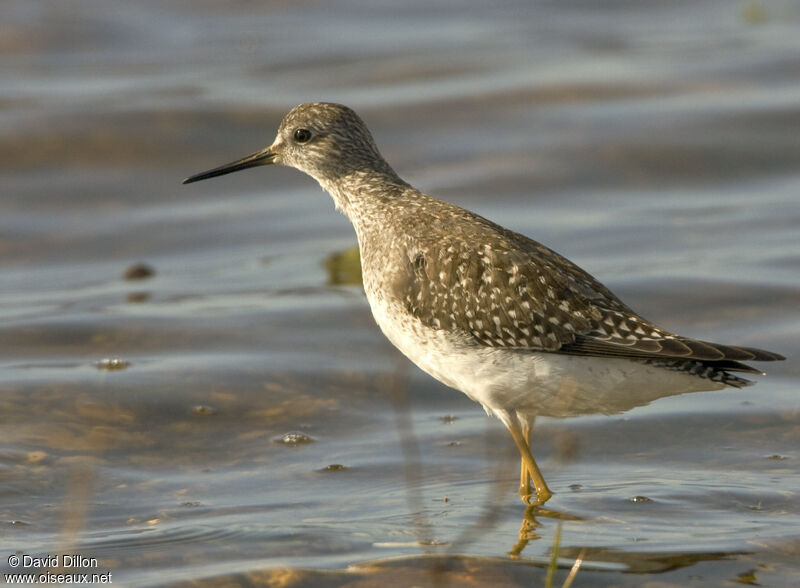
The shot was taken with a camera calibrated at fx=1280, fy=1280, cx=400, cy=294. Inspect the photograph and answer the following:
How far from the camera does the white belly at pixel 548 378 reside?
777 centimetres

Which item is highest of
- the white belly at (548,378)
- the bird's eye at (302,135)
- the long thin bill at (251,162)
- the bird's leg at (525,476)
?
the bird's eye at (302,135)

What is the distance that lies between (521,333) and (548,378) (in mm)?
320

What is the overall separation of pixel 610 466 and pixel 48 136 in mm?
9818

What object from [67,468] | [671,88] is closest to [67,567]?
[67,468]

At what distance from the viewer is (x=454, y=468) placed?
866cm

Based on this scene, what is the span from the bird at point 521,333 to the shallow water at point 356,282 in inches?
19.8

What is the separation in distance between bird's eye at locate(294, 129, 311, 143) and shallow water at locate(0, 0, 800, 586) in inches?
71.4

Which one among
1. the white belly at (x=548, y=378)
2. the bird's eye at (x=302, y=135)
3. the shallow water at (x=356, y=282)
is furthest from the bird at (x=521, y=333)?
the bird's eye at (x=302, y=135)

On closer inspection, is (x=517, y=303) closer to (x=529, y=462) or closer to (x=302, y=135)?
(x=529, y=462)

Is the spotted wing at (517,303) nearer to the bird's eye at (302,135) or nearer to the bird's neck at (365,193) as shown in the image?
the bird's neck at (365,193)

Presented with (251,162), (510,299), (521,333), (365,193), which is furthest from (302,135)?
(521,333)

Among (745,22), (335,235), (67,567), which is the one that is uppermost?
(745,22)

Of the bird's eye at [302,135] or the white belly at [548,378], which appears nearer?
the white belly at [548,378]

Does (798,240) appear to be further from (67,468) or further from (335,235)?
(67,468)
